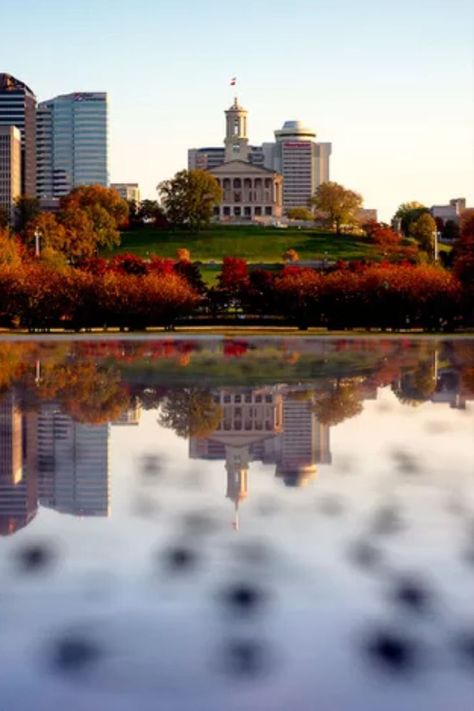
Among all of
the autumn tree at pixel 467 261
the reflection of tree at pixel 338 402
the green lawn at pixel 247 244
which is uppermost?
the green lawn at pixel 247 244

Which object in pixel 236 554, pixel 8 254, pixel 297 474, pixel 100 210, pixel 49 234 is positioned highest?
pixel 100 210

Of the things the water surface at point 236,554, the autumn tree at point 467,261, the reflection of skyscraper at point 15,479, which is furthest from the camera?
the autumn tree at point 467,261

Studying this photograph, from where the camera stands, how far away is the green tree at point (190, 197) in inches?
5002

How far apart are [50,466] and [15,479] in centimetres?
93

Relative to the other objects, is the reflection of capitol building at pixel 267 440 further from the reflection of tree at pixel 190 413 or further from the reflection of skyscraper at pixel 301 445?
the reflection of tree at pixel 190 413

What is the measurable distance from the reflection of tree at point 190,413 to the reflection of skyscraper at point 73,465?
3.86ft

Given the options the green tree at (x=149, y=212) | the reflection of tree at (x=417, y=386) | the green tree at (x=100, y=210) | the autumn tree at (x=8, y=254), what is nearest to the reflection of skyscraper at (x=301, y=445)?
the reflection of tree at (x=417, y=386)

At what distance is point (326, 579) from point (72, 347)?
1253 inches

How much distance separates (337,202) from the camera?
134 meters

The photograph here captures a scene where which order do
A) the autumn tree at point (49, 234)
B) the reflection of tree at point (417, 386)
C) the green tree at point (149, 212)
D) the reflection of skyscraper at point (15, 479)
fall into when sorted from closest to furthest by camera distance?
1. the reflection of skyscraper at point (15, 479)
2. the reflection of tree at point (417, 386)
3. the autumn tree at point (49, 234)
4. the green tree at point (149, 212)

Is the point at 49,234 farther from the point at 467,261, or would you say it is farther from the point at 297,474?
the point at 297,474

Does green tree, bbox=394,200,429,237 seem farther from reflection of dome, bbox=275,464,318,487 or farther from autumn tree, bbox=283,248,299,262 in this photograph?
reflection of dome, bbox=275,464,318,487

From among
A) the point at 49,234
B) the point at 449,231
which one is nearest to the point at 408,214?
the point at 449,231

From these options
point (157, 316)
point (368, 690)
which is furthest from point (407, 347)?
point (368, 690)
